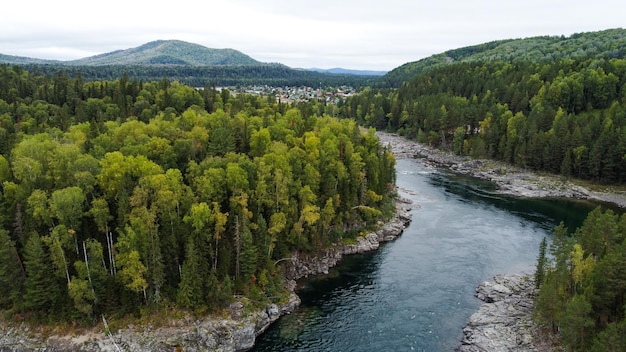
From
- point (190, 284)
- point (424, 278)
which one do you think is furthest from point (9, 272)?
point (424, 278)

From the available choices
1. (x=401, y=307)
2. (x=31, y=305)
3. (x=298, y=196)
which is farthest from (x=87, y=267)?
(x=401, y=307)

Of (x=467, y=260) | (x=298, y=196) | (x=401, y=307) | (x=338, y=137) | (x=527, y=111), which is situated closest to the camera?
(x=401, y=307)

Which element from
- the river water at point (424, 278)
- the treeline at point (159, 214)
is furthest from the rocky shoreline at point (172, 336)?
the treeline at point (159, 214)

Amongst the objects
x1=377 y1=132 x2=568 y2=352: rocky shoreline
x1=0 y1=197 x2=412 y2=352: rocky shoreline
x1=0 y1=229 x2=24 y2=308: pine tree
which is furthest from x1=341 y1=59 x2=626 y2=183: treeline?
x1=0 y1=229 x2=24 y2=308: pine tree

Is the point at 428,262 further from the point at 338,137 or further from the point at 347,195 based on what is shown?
the point at 338,137

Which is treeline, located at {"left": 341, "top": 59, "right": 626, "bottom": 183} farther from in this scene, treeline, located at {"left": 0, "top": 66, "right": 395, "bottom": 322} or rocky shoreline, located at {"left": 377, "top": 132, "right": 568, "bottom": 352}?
treeline, located at {"left": 0, "top": 66, "right": 395, "bottom": 322}

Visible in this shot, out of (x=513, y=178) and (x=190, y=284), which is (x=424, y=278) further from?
(x=513, y=178)
